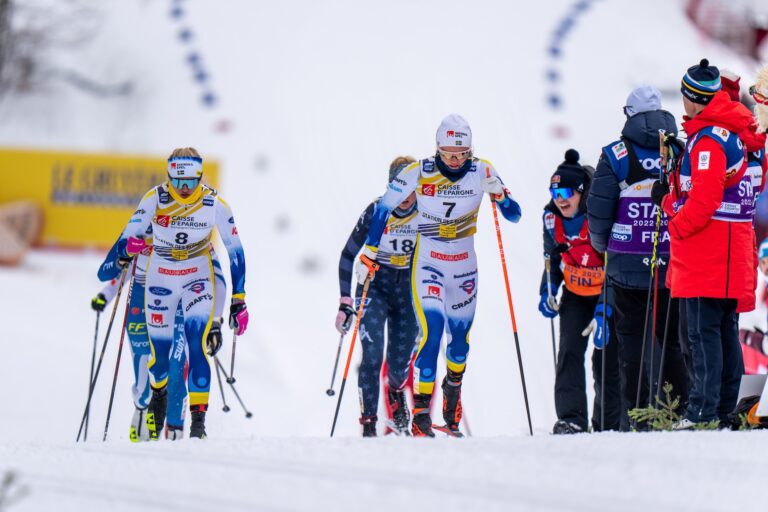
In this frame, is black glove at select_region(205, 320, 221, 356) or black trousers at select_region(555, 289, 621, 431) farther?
black glove at select_region(205, 320, 221, 356)

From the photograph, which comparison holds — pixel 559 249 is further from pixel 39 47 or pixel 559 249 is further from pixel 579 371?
pixel 39 47

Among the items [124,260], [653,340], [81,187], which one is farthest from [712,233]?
[81,187]

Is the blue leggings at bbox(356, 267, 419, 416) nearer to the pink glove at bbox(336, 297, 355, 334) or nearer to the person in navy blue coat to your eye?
the pink glove at bbox(336, 297, 355, 334)

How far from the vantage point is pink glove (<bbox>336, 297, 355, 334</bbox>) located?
25.6ft

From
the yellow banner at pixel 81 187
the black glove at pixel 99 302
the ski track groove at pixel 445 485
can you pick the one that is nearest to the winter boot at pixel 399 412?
the black glove at pixel 99 302

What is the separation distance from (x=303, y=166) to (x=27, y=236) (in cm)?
514

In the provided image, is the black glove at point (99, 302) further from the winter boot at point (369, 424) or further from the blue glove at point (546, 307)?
the blue glove at point (546, 307)

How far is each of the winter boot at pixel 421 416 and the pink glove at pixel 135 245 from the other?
2354 mm

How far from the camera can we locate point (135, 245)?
7.93 meters

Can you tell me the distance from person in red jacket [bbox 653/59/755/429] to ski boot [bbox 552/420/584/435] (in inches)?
56.0

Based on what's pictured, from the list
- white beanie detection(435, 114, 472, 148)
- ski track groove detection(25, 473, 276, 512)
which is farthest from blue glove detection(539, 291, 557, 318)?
ski track groove detection(25, 473, 276, 512)

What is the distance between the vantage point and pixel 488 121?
2058cm

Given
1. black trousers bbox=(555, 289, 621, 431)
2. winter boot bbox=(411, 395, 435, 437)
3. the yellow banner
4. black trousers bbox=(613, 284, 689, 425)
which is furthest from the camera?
the yellow banner

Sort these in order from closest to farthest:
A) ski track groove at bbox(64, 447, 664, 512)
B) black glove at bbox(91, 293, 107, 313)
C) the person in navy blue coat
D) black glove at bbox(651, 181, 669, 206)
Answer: ski track groove at bbox(64, 447, 664, 512), black glove at bbox(651, 181, 669, 206), the person in navy blue coat, black glove at bbox(91, 293, 107, 313)
